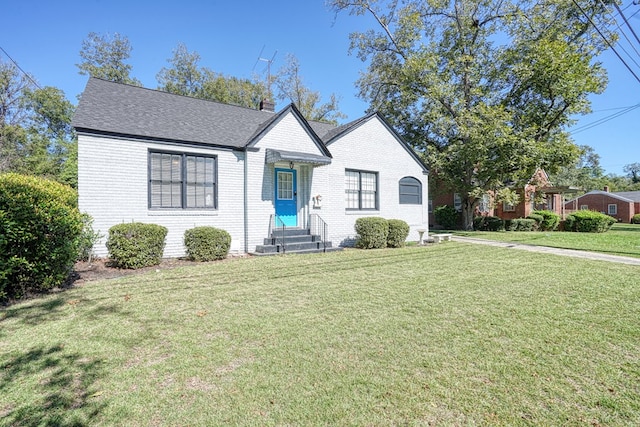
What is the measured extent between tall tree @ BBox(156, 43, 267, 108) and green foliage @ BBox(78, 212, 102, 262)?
78.3 ft

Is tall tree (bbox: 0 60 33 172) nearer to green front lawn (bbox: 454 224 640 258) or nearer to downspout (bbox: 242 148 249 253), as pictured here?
downspout (bbox: 242 148 249 253)

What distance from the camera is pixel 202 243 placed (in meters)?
9.10

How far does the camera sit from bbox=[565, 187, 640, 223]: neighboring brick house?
128ft

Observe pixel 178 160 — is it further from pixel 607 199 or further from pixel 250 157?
pixel 607 199

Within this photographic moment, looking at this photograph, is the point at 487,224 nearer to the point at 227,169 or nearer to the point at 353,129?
the point at 353,129

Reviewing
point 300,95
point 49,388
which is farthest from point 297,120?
point 300,95

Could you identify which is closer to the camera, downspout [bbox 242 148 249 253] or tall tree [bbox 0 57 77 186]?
downspout [bbox 242 148 249 253]

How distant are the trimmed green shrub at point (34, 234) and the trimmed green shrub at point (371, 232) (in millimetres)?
8611

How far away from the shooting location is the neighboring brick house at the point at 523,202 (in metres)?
21.9

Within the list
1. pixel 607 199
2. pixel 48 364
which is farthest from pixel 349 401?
pixel 607 199

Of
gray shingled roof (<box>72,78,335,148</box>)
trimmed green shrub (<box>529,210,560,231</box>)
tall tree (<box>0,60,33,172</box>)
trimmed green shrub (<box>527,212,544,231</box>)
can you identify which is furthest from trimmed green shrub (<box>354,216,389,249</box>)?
tall tree (<box>0,60,33,172</box>)

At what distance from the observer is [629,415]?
7.91 ft

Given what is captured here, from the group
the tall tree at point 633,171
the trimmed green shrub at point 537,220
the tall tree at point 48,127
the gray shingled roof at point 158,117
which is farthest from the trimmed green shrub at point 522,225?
the tall tree at point 633,171

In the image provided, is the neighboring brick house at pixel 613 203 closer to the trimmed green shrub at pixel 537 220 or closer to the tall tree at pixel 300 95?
the trimmed green shrub at pixel 537 220
